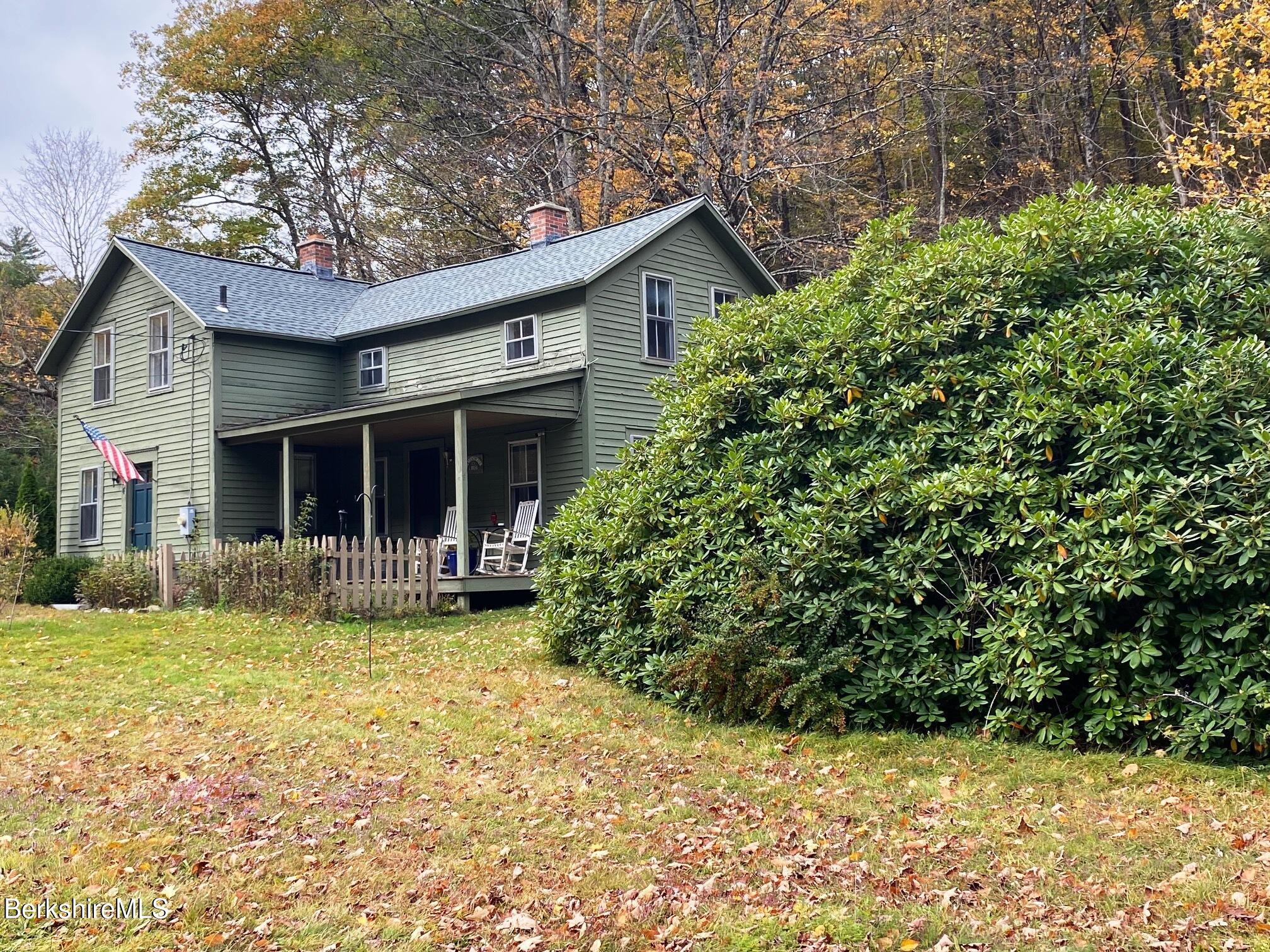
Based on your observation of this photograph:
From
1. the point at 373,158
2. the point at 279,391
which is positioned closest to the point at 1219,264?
the point at 279,391

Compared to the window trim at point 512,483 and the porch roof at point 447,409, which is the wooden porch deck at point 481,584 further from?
the porch roof at point 447,409

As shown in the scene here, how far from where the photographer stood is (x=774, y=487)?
855 cm

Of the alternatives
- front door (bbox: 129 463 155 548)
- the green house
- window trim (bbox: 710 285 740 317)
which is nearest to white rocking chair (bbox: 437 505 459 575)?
the green house

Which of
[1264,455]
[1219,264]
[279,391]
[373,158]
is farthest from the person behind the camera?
[373,158]

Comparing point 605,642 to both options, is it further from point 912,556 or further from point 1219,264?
point 1219,264

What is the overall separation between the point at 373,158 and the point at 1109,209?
2988 cm

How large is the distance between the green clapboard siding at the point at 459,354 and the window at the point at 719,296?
11.3 feet

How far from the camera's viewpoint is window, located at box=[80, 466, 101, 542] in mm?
23328

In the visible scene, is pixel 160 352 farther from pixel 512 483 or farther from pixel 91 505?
pixel 512 483

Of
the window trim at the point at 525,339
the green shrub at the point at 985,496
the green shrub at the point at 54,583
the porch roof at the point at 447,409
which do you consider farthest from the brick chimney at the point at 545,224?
the green shrub at the point at 985,496

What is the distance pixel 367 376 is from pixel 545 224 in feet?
15.6

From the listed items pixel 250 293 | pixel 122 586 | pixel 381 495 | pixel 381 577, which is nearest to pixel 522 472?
pixel 381 495

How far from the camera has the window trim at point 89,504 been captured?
76.3 ft

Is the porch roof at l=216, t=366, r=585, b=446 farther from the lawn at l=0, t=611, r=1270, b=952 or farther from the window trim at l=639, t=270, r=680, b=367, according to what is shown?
the lawn at l=0, t=611, r=1270, b=952
